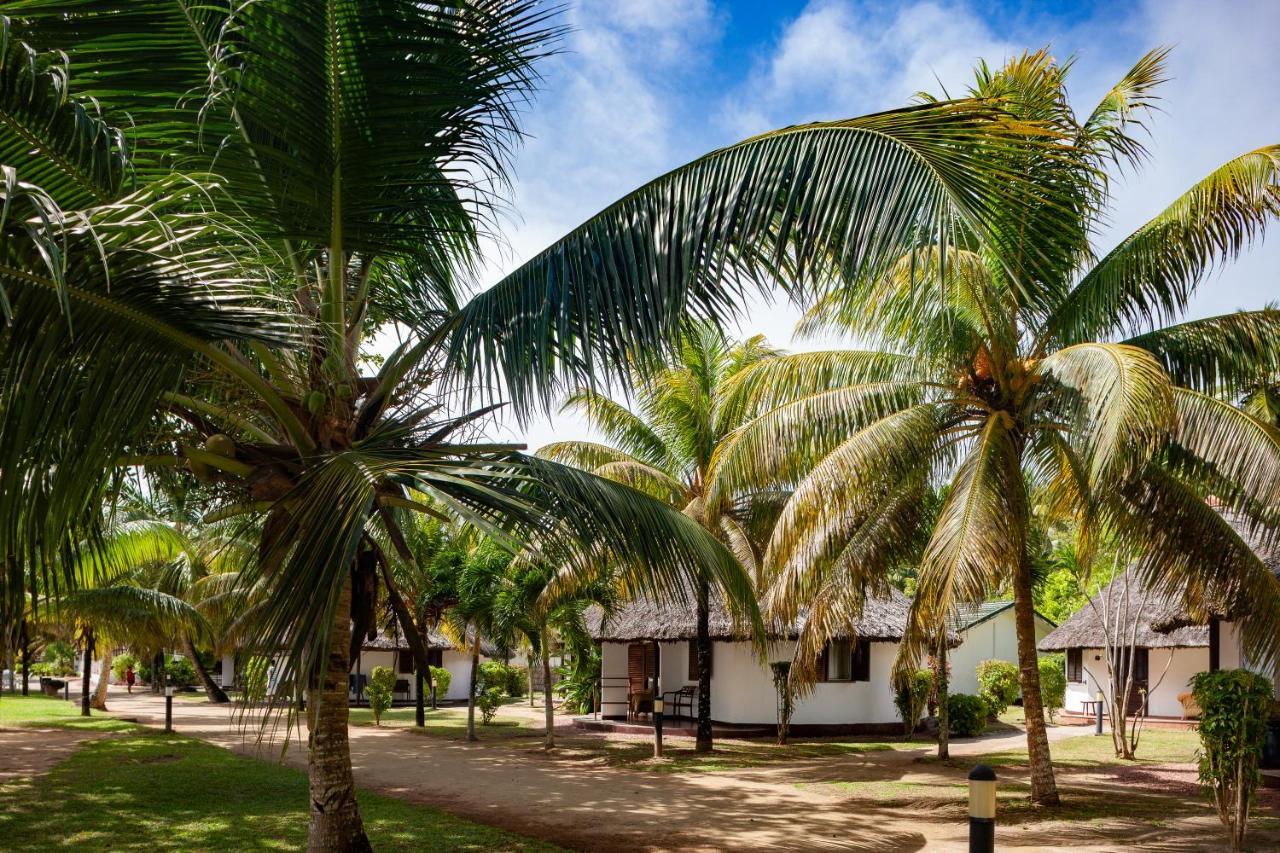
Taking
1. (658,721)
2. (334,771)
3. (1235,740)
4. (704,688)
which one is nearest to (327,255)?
(334,771)

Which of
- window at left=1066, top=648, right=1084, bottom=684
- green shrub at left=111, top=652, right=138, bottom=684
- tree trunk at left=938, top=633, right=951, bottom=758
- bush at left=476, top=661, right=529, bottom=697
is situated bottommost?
green shrub at left=111, top=652, right=138, bottom=684

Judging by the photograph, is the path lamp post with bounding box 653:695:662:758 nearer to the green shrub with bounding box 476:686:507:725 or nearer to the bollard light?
the bollard light

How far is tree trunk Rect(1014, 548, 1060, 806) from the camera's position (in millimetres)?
11414

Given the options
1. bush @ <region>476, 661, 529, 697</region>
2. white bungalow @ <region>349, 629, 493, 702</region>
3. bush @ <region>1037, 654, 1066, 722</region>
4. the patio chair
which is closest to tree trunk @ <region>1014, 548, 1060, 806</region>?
the patio chair

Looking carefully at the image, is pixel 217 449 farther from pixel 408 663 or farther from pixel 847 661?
pixel 408 663

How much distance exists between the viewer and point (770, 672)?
21.3m

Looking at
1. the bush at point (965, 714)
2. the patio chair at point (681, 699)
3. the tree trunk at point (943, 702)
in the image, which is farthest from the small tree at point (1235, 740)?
the patio chair at point (681, 699)

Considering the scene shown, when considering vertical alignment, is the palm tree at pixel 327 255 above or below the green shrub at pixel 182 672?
above

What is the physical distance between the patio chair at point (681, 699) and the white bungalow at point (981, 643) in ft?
28.6

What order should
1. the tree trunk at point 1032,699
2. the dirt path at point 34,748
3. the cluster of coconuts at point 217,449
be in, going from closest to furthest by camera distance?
the cluster of coconuts at point 217,449, the tree trunk at point 1032,699, the dirt path at point 34,748

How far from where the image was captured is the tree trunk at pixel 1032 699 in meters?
11.4

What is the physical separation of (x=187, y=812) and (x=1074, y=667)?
26.5 m

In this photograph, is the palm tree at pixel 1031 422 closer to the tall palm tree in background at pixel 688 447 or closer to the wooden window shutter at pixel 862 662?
the tall palm tree in background at pixel 688 447

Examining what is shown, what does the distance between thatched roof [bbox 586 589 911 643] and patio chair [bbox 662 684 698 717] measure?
1.76m
